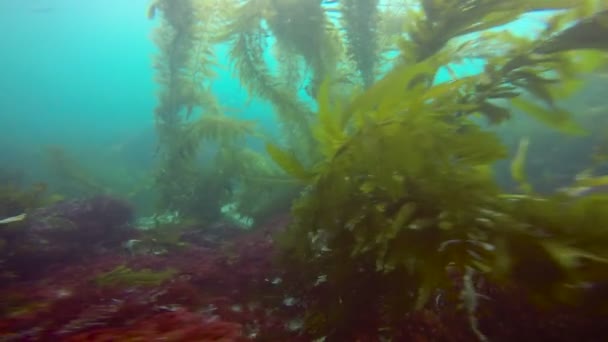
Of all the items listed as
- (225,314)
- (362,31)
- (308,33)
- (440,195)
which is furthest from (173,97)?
(440,195)

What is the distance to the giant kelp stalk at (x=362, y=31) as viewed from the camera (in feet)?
15.8

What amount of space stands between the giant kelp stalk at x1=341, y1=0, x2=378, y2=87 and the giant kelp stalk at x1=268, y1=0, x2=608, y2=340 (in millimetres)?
2759

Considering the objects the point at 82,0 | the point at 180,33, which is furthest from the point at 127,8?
the point at 180,33

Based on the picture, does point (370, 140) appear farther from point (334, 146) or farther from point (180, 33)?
point (180, 33)

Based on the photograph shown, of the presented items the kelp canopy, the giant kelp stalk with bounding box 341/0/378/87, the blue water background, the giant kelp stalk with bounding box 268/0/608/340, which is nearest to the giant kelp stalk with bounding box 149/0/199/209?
the giant kelp stalk with bounding box 341/0/378/87

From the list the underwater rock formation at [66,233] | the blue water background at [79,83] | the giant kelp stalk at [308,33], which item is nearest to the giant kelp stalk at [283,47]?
the giant kelp stalk at [308,33]

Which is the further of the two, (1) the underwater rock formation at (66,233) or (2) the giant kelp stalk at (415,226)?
(1) the underwater rock formation at (66,233)

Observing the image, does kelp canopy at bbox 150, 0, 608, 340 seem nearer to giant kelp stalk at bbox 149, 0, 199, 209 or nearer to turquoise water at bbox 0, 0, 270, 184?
giant kelp stalk at bbox 149, 0, 199, 209

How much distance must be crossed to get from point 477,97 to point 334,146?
1.47 metres

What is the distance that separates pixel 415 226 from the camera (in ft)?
5.67

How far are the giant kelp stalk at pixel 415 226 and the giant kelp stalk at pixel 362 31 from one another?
109 inches

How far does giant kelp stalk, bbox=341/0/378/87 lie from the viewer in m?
4.82

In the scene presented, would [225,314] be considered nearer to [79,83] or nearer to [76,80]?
[79,83]

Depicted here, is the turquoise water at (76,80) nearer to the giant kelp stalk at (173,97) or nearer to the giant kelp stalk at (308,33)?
the giant kelp stalk at (173,97)
